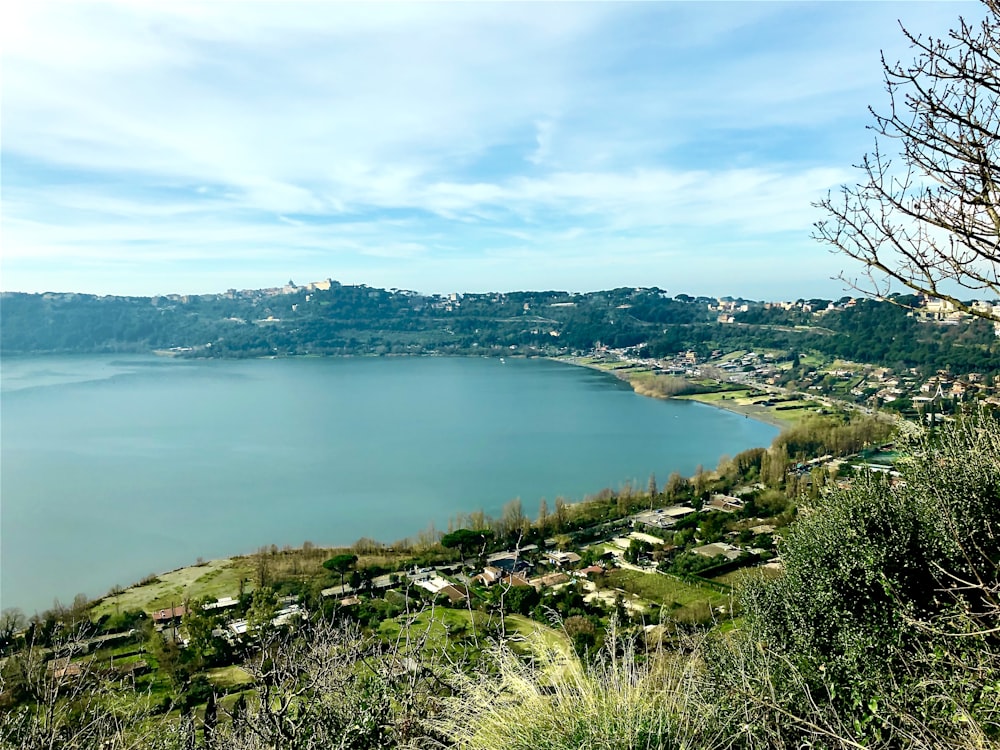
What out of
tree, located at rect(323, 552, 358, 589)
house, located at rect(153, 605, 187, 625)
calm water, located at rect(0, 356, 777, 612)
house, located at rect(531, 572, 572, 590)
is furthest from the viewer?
calm water, located at rect(0, 356, 777, 612)

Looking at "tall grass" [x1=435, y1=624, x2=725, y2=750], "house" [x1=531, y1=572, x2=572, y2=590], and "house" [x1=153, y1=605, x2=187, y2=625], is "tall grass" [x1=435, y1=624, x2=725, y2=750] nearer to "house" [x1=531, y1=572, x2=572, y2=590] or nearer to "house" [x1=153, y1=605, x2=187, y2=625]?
"house" [x1=531, y1=572, x2=572, y2=590]

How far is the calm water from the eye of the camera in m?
12.9

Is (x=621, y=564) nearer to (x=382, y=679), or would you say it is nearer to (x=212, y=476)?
(x=382, y=679)

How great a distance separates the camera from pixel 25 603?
1020cm

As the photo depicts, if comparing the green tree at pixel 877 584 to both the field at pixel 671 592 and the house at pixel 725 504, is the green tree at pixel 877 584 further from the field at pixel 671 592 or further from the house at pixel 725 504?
the house at pixel 725 504

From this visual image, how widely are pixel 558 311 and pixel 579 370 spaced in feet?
86.9

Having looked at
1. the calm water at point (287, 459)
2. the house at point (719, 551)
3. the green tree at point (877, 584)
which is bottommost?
the calm water at point (287, 459)

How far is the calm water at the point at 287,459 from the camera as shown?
1291cm

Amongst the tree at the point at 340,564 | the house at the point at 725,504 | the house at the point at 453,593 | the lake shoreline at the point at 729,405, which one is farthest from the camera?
the lake shoreline at the point at 729,405

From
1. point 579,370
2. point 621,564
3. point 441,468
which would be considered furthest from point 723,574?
point 579,370

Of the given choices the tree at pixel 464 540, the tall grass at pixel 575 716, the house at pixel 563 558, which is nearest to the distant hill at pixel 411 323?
the house at pixel 563 558

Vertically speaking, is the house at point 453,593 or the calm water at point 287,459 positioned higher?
the house at point 453,593

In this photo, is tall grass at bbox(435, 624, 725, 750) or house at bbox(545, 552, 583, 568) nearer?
tall grass at bbox(435, 624, 725, 750)

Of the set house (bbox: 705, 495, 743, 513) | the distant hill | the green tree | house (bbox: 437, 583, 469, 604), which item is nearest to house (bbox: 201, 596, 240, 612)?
house (bbox: 437, 583, 469, 604)
